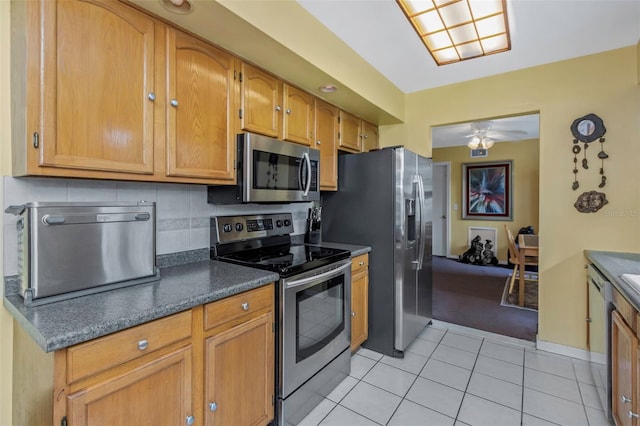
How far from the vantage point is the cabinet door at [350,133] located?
109 inches

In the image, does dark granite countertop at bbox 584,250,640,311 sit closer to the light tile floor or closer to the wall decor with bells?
Answer: the wall decor with bells

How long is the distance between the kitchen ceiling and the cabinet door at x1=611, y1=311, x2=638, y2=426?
179 cm

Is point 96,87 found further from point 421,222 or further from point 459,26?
point 421,222

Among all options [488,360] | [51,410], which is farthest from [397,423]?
[51,410]

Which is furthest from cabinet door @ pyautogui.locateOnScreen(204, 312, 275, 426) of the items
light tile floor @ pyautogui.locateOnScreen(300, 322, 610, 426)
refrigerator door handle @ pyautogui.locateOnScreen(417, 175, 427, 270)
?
refrigerator door handle @ pyautogui.locateOnScreen(417, 175, 427, 270)

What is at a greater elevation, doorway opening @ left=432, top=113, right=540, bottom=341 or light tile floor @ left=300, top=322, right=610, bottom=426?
doorway opening @ left=432, top=113, right=540, bottom=341

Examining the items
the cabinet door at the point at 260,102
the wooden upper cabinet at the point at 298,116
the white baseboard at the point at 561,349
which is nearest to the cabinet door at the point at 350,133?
the wooden upper cabinet at the point at 298,116

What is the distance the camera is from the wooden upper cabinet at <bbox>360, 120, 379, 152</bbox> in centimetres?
312

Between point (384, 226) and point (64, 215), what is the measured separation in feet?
6.62

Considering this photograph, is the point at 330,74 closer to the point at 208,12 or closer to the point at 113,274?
the point at 208,12

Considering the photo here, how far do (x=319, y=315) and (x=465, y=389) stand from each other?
1.12 m

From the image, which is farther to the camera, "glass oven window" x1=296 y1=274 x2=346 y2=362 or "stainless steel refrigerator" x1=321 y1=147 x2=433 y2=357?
"stainless steel refrigerator" x1=321 y1=147 x2=433 y2=357

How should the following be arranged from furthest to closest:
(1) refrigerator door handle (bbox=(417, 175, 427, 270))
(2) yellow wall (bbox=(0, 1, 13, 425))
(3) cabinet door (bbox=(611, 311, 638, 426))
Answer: (1) refrigerator door handle (bbox=(417, 175, 427, 270)) < (3) cabinet door (bbox=(611, 311, 638, 426)) < (2) yellow wall (bbox=(0, 1, 13, 425))

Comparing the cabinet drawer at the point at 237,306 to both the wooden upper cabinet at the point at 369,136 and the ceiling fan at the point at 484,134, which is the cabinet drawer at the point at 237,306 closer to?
the wooden upper cabinet at the point at 369,136
